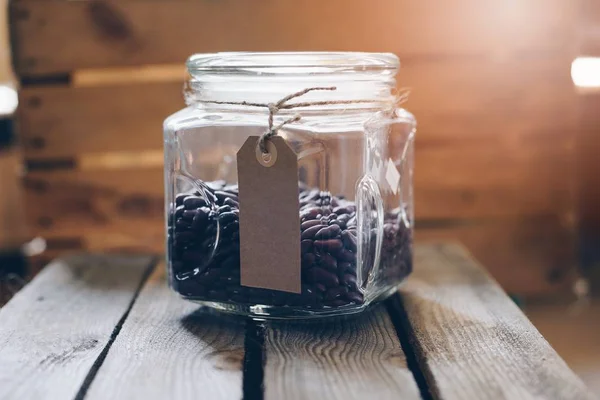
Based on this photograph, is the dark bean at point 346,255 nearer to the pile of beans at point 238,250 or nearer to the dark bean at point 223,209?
the pile of beans at point 238,250

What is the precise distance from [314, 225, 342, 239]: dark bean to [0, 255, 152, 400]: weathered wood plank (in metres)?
0.25

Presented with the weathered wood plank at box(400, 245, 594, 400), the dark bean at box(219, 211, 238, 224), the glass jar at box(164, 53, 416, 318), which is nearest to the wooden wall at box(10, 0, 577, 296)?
the weathered wood plank at box(400, 245, 594, 400)

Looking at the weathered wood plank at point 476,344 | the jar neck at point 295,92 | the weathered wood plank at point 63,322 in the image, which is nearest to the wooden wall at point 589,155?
the weathered wood plank at point 476,344

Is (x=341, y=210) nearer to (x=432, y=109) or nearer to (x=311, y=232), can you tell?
(x=311, y=232)

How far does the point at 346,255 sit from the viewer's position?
30.2 inches

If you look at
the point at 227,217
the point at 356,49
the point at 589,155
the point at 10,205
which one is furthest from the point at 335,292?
the point at 10,205

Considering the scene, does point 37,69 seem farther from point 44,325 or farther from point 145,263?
point 44,325

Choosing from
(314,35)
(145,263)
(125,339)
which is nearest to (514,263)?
(314,35)

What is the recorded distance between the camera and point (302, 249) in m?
0.76

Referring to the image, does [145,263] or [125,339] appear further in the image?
[145,263]

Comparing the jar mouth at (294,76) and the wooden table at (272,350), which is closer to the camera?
the wooden table at (272,350)

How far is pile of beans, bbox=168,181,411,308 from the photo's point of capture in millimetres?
763

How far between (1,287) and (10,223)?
1.20 meters

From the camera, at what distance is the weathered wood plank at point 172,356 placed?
640 millimetres
